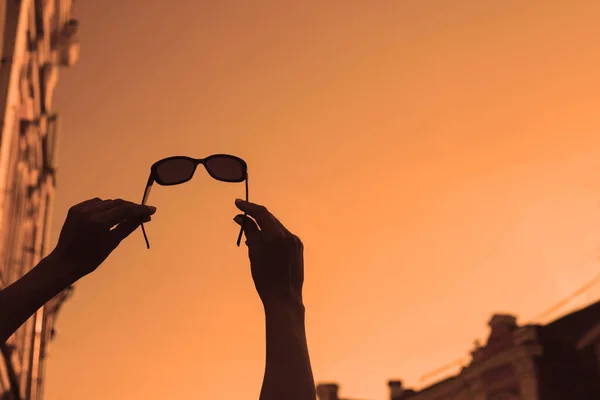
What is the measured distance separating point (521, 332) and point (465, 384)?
2738 mm

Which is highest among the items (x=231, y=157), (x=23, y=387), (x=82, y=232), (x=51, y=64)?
(x=51, y=64)

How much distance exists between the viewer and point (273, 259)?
5.52 ft

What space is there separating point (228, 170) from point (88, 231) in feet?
2.25

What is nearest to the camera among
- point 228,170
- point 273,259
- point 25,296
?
point 25,296

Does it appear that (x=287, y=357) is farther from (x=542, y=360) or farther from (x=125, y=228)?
(x=542, y=360)

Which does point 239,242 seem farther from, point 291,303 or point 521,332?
point 521,332

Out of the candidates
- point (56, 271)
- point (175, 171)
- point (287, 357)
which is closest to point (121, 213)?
point (56, 271)

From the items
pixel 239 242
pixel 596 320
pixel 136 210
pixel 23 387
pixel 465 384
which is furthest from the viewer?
pixel 465 384

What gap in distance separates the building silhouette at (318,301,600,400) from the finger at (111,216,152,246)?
59.4ft

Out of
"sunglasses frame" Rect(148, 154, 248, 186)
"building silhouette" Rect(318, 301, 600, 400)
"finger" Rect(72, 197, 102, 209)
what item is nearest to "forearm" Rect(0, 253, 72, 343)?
"finger" Rect(72, 197, 102, 209)

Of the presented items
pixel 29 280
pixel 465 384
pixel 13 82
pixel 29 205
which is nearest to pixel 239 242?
pixel 29 280

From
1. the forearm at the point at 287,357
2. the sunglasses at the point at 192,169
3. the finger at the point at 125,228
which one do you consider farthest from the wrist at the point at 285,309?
the sunglasses at the point at 192,169

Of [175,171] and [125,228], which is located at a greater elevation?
[175,171]

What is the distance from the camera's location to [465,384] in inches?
797
